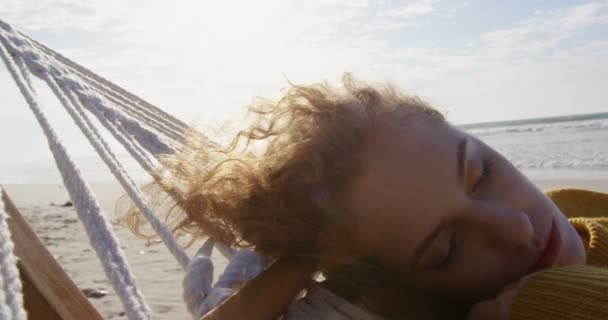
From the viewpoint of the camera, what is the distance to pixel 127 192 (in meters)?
1.48

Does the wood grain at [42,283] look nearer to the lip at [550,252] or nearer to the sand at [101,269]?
the sand at [101,269]

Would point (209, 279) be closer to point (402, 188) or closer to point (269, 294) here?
point (269, 294)

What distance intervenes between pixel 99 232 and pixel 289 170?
392 mm

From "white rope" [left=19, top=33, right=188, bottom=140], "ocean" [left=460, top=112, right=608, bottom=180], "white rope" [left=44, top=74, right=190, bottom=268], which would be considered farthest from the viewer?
"ocean" [left=460, top=112, right=608, bottom=180]

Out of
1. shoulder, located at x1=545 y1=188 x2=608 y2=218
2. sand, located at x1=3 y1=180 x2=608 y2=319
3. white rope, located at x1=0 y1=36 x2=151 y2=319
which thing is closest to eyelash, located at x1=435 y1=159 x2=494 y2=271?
white rope, located at x1=0 y1=36 x2=151 y2=319

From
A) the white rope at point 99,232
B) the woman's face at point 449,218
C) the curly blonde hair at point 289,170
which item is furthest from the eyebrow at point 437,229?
the white rope at point 99,232

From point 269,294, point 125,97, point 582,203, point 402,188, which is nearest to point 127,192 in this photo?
point 269,294

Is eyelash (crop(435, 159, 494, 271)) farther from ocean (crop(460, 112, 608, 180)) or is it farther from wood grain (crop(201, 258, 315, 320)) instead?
ocean (crop(460, 112, 608, 180))

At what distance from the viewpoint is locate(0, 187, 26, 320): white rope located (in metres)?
0.65

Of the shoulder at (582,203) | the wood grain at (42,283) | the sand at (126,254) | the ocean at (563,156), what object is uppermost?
the wood grain at (42,283)

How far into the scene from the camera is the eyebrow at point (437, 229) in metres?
1.13

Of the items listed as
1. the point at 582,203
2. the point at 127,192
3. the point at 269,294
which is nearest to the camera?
the point at 269,294

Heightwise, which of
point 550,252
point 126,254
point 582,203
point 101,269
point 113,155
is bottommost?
point 126,254

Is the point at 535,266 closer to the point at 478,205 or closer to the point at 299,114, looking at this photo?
the point at 478,205
